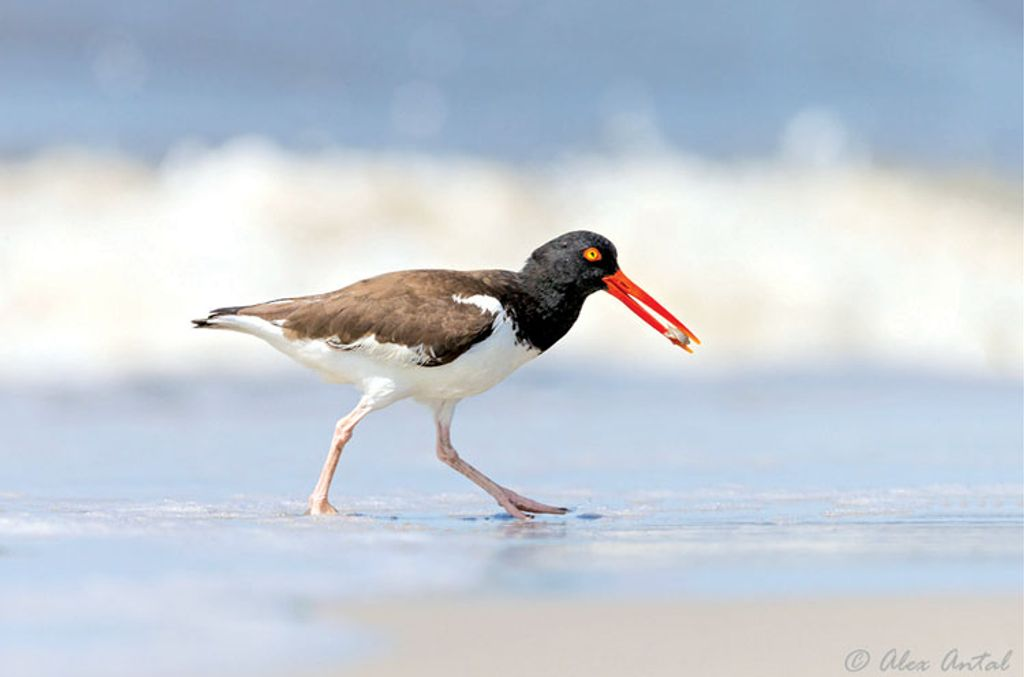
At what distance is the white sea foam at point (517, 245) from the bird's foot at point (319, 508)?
4.76 meters

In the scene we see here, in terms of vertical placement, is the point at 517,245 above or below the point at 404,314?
above

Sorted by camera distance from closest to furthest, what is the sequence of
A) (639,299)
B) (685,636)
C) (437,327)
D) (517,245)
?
(685,636) → (437,327) → (639,299) → (517,245)

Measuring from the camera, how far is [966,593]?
18.3ft

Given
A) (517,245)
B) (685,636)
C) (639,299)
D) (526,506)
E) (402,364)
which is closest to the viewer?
(685,636)

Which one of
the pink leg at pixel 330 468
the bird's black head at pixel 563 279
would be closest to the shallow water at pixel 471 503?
the pink leg at pixel 330 468

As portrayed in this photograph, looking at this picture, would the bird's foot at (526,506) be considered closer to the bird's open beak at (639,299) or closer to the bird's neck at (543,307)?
the bird's neck at (543,307)

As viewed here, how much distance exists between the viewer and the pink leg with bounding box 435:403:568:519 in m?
7.48

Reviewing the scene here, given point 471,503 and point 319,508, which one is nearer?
point 319,508

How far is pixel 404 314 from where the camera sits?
7355 millimetres

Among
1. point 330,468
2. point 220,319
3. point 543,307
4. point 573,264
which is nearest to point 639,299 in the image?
point 573,264

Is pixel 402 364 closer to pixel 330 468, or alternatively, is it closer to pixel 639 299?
pixel 330 468

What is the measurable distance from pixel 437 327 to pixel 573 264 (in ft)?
2.53

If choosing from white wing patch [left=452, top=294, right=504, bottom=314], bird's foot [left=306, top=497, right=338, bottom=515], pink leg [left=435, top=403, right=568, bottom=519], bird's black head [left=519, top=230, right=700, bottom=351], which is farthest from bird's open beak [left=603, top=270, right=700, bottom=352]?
bird's foot [left=306, top=497, right=338, bottom=515]

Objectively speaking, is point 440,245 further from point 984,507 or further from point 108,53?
point 984,507
